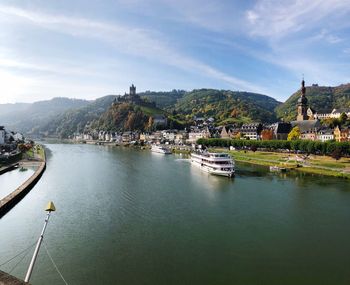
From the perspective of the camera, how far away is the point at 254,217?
31031 millimetres

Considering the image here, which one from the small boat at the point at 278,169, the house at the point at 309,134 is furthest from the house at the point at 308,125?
the small boat at the point at 278,169

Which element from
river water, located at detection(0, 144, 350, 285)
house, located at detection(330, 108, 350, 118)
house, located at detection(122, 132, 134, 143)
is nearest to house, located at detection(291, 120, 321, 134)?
house, located at detection(330, 108, 350, 118)

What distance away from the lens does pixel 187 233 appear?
26359 mm

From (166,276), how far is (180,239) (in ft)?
20.1

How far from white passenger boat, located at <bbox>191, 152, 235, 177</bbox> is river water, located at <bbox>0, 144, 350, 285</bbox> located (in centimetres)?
833

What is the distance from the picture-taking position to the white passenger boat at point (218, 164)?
56.0 m

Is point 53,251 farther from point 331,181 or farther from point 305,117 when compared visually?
point 305,117

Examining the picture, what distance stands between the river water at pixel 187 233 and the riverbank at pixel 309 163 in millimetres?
8433

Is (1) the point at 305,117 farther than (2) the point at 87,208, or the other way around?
(1) the point at 305,117

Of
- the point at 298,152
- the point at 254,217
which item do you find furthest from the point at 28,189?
the point at 298,152

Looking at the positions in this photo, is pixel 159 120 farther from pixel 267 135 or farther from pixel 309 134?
pixel 309 134

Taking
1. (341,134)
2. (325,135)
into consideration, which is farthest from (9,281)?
(325,135)

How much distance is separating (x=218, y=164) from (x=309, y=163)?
1880 cm

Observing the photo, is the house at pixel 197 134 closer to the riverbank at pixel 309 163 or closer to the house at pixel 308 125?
the house at pixel 308 125
